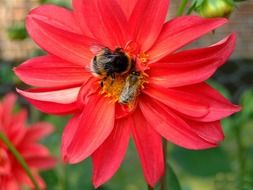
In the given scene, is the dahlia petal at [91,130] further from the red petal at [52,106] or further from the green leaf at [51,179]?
the green leaf at [51,179]

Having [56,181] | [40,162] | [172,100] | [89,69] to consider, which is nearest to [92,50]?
[89,69]

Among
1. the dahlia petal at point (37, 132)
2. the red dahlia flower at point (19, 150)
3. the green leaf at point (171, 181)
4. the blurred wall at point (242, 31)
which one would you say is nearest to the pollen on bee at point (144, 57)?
the green leaf at point (171, 181)

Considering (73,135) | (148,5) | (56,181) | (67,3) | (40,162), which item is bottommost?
(56,181)

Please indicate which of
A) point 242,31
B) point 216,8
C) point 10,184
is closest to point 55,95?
point 216,8

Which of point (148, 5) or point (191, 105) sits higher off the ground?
point (148, 5)

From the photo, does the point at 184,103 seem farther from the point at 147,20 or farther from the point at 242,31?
the point at 242,31

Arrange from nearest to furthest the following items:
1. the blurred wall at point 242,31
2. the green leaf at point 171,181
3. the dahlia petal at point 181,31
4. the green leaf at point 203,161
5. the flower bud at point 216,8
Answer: the dahlia petal at point 181,31, the flower bud at point 216,8, the green leaf at point 171,181, the green leaf at point 203,161, the blurred wall at point 242,31

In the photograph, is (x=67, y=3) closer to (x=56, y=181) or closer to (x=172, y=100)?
(x=56, y=181)
